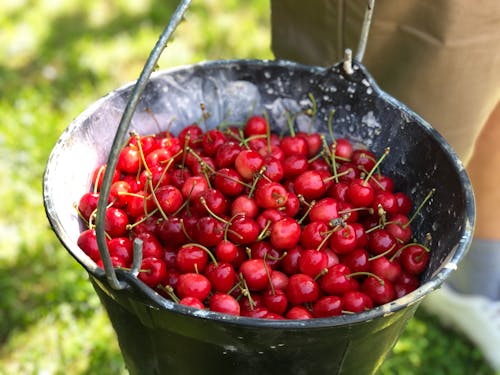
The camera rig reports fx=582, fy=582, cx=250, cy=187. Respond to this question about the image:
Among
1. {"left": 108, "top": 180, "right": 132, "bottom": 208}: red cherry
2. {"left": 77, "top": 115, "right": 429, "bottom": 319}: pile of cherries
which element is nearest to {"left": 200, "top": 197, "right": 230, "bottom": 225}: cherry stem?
{"left": 77, "top": 115, "right": 429, "bottom": 319}: pile of cherries

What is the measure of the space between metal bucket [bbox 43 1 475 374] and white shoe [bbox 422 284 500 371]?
34.8 inches

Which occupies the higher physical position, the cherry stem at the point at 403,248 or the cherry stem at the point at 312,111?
the cherry stem at the point at 312,111

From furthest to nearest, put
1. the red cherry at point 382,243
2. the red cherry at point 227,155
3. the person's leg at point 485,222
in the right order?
the person's leg at point 485,222 → the red cherry at point 227,155 → the red cherry at point 382,243

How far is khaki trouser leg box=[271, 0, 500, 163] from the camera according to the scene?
152 centimetres

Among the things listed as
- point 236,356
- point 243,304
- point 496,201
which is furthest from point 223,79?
point 496,201

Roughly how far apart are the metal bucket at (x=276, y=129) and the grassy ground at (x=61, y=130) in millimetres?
784

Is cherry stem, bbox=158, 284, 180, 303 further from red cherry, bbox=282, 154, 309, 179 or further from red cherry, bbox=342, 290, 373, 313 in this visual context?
red cherry, bbox=282, 154, 309, 179

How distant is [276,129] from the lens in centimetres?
174

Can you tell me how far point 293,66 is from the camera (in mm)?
1636

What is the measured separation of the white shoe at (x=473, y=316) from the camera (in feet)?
6.98

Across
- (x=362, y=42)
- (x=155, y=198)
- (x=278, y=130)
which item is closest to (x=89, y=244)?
(x=155, y=198)

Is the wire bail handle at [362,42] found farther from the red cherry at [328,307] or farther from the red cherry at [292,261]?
the red cherry at [328,307]

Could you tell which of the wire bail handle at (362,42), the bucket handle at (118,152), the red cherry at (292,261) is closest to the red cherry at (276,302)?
the red cherry at (292,261)

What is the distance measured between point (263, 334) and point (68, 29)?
284 centimetres
